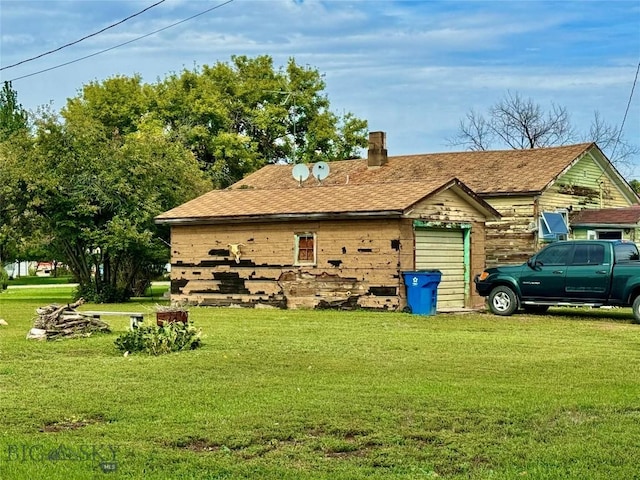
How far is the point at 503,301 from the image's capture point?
2191 cm

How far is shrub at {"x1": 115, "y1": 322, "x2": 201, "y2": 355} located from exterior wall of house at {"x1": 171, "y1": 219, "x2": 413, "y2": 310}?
957 cm

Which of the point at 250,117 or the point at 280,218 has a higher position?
the point at 250,117

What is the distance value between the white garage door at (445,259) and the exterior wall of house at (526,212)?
436cm

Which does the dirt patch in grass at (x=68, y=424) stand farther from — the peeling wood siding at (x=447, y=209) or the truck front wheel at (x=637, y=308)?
the peeling wood siding at (x=447, y=209)

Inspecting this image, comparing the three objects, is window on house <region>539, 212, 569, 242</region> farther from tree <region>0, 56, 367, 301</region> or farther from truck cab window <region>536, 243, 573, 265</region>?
tree <region>0, 56, 367, 301</region>

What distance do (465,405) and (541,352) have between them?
16.9 feet

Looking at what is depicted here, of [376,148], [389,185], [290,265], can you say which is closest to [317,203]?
[290,265]

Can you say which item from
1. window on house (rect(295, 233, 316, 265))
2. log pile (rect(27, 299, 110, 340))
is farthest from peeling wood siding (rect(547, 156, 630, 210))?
log pile (rect(27, 299, 110, 340))

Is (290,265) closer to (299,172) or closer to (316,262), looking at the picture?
(316,262)

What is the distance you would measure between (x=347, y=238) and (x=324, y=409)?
48.3ft

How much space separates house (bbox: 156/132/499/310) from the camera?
22797 millimetres

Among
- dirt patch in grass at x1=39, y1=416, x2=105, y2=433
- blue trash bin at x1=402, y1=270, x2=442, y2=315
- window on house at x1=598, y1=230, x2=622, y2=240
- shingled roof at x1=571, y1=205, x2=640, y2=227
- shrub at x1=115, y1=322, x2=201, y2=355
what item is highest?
shingled roof at x1=571, y1=205, x2=640, y2=227

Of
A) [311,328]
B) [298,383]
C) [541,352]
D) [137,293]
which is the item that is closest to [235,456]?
[298,383]

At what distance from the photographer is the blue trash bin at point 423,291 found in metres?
21.9
